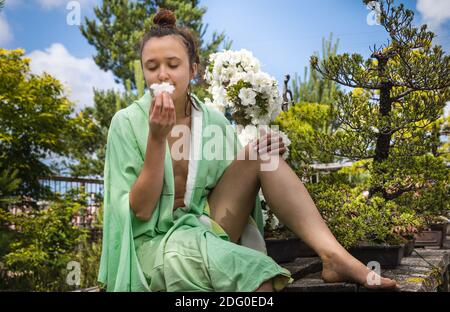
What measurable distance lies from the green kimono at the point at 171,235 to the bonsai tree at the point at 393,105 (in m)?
0.98

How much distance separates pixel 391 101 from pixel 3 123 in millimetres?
4093

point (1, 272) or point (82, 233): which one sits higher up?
point (82, 233)

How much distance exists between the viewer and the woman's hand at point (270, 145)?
5.44ft

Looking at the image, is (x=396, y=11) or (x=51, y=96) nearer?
(x=396, y=11)

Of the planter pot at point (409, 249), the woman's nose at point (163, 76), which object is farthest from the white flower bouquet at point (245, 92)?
the planter pot at point (409, 249)

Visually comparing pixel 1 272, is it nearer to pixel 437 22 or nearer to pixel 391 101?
pixel 391 101

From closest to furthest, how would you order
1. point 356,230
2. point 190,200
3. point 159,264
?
point 159,264 < point 190,200 < point 356,230

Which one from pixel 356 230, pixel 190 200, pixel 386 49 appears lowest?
pixel 356 230

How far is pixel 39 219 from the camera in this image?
16.4 ft

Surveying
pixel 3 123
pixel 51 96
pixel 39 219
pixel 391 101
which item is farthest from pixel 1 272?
pixel 391 101

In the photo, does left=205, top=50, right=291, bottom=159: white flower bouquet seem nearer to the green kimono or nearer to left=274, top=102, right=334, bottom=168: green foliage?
left=274, top=102, right=334, bottom=168: green foliage

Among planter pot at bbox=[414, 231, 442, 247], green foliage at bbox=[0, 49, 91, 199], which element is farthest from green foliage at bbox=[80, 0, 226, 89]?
planter pot at bbox=[414, 231, 442, 247]

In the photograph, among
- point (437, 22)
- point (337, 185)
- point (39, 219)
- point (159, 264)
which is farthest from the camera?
point (39, 219)

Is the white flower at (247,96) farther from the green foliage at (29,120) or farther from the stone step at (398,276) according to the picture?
the green foliage at (29,120)
